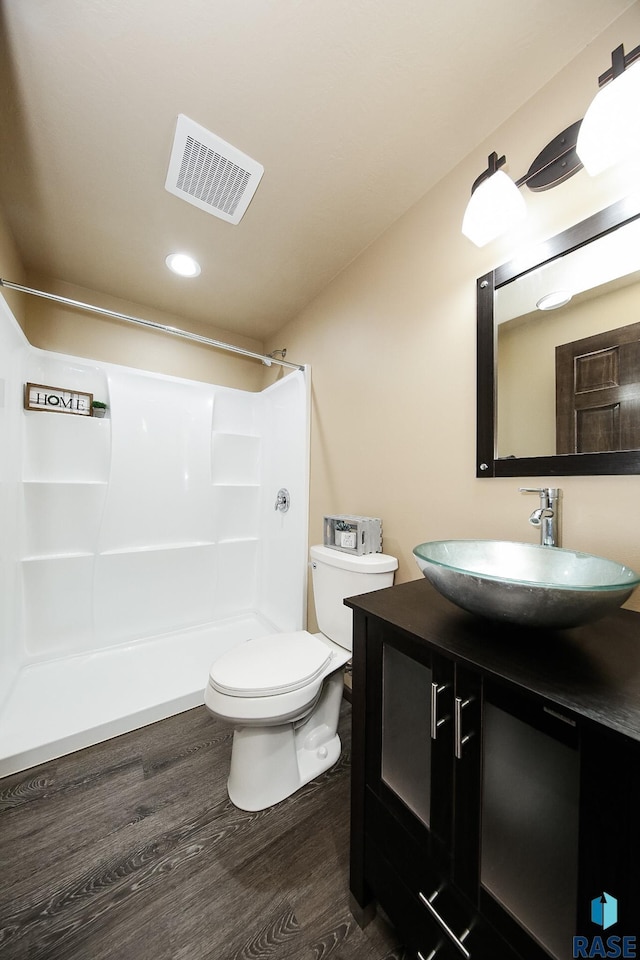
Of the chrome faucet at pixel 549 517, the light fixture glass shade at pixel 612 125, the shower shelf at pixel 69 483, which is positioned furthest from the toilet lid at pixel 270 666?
the light fixture glass shade at pixel 612 125

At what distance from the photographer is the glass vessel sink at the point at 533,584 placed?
544 millimetres

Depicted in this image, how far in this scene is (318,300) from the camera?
6.64ft

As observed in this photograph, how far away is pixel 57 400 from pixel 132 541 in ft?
3.14

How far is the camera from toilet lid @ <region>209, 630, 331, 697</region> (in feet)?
3.72

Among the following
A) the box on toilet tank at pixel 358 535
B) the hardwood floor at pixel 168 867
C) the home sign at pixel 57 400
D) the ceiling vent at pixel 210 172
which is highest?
the ceiling vent at pixel 210 172

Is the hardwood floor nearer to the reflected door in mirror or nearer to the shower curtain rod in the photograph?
the reflected door in mirror

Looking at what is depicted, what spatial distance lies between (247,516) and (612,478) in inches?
88.8

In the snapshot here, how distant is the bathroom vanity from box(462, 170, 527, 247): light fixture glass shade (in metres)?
1.11

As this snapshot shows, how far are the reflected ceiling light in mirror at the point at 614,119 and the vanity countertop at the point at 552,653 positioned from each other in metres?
1.07

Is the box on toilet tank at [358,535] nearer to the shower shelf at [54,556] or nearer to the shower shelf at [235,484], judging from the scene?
the shower shelf at [235,484]

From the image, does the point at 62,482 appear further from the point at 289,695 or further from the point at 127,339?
the point at 289,695

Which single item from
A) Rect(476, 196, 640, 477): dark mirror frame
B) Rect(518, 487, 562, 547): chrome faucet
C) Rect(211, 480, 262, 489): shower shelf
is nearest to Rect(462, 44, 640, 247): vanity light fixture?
Rect(476, 196, 640, 477): dark mirror frame

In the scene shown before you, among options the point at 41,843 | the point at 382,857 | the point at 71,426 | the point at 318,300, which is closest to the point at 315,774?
the point at 382,857

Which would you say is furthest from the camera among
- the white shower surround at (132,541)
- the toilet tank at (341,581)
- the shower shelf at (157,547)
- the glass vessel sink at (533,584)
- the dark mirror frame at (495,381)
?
the shower shelf at (157,547)
